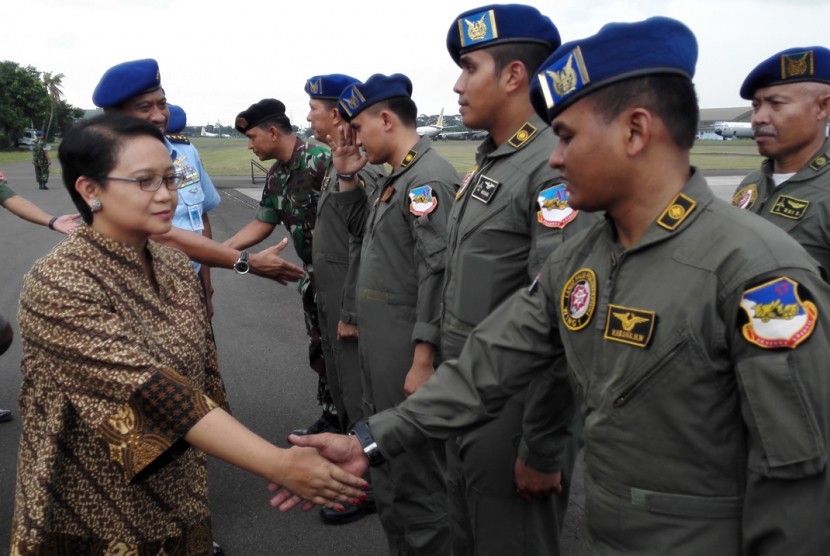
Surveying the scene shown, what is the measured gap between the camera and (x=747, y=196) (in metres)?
3.87

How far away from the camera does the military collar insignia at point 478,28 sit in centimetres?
262

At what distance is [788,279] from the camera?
1.28 metres

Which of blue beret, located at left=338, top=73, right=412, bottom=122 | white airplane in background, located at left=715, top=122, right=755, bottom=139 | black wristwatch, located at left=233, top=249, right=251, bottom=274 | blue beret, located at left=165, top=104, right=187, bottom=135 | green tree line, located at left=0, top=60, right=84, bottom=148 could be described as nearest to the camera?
blue beret, located at left=338, top=73, right=412, bottom=122

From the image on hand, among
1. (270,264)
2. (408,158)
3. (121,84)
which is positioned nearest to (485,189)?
(408,158)

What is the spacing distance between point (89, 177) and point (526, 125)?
144 centimetres

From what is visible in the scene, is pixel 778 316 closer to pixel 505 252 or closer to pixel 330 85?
pixel 505 252

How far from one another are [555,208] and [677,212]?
0.80 meters

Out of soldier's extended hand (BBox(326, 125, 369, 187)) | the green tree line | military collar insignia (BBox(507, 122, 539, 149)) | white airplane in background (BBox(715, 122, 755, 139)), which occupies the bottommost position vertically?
white airplane in background (BBox(715, 122, 755, 139))

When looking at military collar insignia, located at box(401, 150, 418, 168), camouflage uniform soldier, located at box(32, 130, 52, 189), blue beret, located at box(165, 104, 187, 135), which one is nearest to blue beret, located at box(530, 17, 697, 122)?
military collar insignia, located at box(401, 150, 418, 168)

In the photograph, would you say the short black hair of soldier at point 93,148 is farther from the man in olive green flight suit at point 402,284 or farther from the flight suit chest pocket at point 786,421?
the flight suit chest pocket at point 786,421

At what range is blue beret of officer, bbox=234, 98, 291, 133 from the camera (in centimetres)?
459

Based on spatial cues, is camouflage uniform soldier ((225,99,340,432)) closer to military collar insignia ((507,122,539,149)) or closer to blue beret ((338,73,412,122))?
blue beret ((338,73,412,122))

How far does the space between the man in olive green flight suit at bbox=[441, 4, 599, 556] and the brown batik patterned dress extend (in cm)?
95

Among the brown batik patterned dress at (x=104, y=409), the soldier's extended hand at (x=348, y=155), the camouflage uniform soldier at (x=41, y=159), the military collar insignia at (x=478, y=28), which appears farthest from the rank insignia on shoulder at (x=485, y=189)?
the camouflage uniform soldier at (x=41, y=159)
